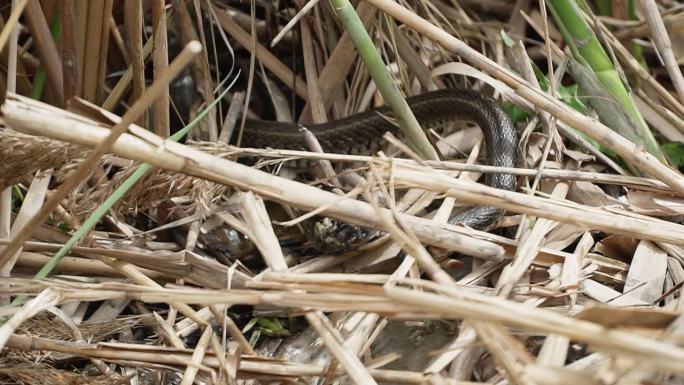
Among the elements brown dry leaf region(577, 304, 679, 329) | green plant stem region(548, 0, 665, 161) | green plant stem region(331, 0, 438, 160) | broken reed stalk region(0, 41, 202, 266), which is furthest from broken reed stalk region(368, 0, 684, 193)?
broken reed stalk region(0, 41, 202, 266)

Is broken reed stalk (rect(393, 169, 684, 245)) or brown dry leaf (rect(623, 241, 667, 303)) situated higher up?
broken reed stalk (rect(393, 169, 684, 245))

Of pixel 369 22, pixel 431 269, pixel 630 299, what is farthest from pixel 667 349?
pixel 369 22

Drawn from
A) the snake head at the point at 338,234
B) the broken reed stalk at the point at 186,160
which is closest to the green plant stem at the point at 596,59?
the snake head at the point at 338,234

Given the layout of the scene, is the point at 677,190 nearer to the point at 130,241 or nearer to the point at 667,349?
the point at 667,349

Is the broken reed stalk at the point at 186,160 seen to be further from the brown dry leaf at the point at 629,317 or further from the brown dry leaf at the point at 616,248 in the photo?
the brown dry leaf at the point at 616,248

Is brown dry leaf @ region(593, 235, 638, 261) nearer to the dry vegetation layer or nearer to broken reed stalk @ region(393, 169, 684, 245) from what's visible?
the dry vegetation layer

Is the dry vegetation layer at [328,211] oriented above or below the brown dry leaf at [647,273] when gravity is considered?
above

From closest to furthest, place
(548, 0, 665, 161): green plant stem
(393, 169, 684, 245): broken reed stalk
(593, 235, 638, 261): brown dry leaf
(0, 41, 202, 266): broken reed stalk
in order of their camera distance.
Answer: (0, 41, 202, 266): broken reed stalk
(393, 169, 684, 245): broken reed stalk
(593, 235, 638, 261): brown dry leaf
(548, 0, 665, 161): green plant stem
